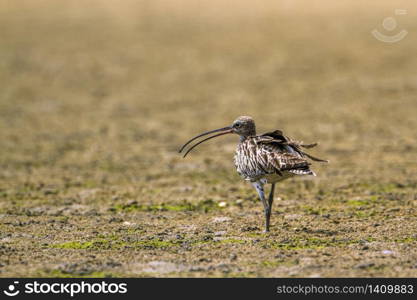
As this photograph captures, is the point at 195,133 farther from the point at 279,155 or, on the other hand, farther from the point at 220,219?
the point at 279,155

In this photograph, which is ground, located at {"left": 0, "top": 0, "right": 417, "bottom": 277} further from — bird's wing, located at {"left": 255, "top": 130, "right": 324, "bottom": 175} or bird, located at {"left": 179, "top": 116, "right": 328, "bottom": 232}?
bird's wing, located at {"left": 255, "top": 130, "right": 324, "bottom": 175}

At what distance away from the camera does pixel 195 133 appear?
14.1 meters

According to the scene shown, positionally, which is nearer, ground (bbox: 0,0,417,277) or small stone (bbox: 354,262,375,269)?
small stone (bbox: 354,262,375,269)

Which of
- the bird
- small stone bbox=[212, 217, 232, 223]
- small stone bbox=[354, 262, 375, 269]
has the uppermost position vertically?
the bird

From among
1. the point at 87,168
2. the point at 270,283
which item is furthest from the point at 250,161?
the point at 87,168

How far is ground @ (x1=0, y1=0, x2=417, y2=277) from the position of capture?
22.9 feet

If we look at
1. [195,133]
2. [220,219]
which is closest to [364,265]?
[220,219]

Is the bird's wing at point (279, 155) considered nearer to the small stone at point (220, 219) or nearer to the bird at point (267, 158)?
the bird at point (267, 158)

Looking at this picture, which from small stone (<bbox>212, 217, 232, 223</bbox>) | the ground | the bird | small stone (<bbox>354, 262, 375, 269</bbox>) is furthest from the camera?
small stone (<bbox>212, 217, 232, 223</bbox>)

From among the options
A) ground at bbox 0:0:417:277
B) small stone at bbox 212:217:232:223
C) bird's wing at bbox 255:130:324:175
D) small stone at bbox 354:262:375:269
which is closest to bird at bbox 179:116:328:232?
bird's wing at bbox 255:130:324:175

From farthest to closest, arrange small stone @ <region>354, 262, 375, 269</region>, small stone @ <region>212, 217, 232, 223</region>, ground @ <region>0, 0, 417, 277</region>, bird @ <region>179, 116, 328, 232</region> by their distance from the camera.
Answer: small stone @ <region>212, 217, 232, 223</region>, bird @ <region>179, 116, 328, 232</region>, ground @ <region>0, 0, 417, 277</region>, small stone @ <region>354, 262, 375, 269</region>

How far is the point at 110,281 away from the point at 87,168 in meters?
5.55

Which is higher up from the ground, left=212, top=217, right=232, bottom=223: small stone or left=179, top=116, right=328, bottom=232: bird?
left=179, top=116, right=328, bottom=232: bird

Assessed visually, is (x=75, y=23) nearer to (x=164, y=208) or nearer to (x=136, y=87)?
(x=136, y=87)
